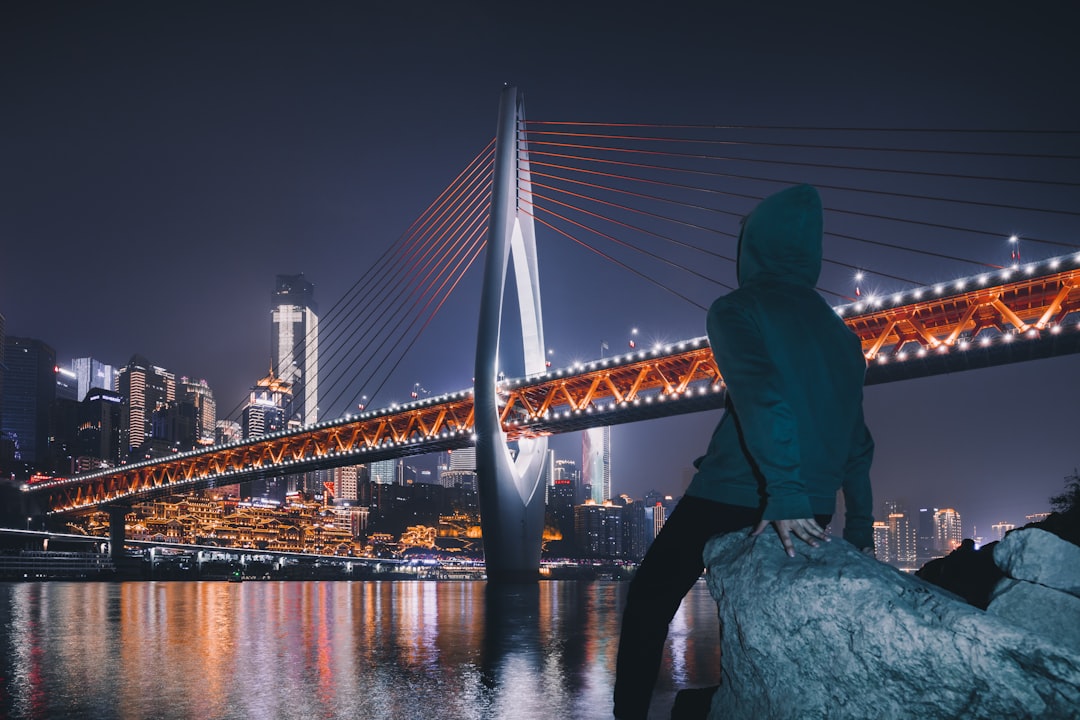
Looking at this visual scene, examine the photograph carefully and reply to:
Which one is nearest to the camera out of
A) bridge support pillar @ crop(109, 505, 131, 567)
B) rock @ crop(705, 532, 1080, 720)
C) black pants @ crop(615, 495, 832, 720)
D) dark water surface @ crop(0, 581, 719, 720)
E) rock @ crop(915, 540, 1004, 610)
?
rock @ crop(705, 532, 1080, 720)

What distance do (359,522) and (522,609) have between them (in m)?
130

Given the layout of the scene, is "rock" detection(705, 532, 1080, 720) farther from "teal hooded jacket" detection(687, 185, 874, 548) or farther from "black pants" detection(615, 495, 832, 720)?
"teal hooded jacket" detection(687, 185, 874, 548)

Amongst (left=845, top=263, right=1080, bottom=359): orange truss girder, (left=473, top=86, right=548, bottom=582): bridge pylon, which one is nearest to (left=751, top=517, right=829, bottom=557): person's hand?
(left=845, top=263, right=1080, bottom=359): orange truss girder

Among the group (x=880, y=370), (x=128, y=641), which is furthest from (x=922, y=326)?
(x=128, y=641)

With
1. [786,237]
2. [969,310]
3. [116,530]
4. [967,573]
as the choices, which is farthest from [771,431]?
[116,530]

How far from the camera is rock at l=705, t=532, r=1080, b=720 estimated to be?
2244 millimetres

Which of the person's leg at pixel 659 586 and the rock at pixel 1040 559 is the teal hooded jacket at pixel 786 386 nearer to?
the person's leg at pixel 659 586

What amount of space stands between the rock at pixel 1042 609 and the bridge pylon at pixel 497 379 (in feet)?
111

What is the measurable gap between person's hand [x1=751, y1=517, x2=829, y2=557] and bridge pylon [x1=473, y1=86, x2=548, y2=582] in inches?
1332

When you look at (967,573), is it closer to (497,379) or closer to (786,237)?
(786,237)

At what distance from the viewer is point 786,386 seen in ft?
9.16

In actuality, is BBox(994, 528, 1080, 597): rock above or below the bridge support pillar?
above

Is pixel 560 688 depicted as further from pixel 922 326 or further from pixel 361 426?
pixel 361 426

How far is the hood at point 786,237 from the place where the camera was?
300cm
